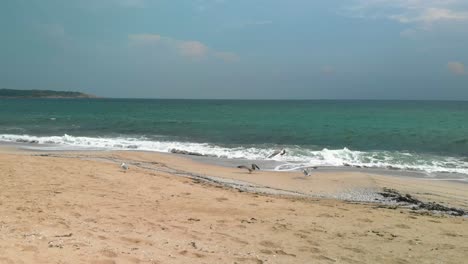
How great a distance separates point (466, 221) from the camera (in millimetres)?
8203

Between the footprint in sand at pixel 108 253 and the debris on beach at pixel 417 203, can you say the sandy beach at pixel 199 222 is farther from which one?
the debris on beach at pixel 417 203

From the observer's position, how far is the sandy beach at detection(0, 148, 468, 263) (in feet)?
17.0

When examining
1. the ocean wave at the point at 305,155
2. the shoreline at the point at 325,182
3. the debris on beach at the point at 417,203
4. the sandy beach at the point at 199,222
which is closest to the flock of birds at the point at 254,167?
the shoreline at the point at 325,182

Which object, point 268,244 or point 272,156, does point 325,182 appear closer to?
point 272,156

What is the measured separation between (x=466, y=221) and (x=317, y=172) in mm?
7124

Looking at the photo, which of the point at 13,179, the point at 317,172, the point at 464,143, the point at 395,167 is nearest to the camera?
the point at 13,179

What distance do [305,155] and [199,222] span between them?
1363 cm

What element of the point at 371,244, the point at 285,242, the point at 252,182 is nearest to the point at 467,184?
the point at 252,182

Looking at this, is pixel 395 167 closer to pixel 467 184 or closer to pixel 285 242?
pixel 467 184

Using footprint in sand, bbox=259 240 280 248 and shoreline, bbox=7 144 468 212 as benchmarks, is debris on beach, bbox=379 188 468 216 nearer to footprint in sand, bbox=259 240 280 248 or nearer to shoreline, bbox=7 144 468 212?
shoreline, bbox=7 144 468 212

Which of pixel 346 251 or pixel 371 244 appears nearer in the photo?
pixel 346 251

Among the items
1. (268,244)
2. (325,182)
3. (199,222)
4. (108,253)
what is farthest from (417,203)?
(108,253)

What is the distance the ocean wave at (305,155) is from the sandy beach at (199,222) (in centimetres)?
558

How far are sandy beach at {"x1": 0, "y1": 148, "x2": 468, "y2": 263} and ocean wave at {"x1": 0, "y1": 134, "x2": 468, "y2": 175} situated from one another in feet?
18.3
